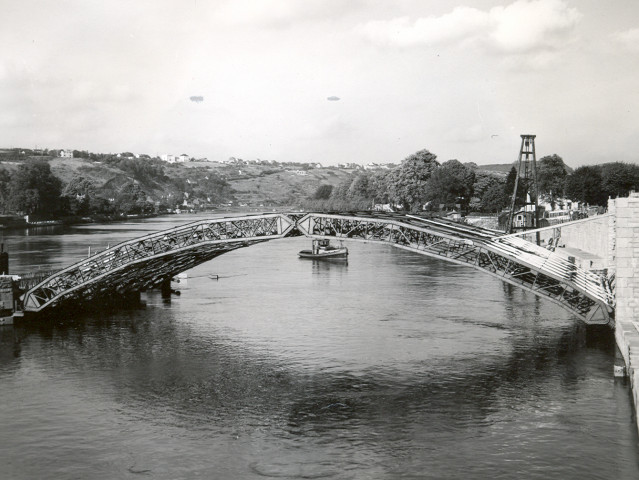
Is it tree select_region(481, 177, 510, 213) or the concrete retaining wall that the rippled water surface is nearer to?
the concrete retaining wall

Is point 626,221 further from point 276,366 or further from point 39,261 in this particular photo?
point 39,261

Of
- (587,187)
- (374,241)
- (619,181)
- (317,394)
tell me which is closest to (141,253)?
(374,241)

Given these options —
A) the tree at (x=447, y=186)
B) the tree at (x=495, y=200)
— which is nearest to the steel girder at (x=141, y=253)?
the tree at (x=447, y=186)

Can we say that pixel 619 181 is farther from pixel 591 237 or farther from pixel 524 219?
pixel 591 237

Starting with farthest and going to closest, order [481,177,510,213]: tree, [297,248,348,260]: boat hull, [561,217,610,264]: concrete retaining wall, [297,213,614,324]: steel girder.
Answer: [481,177,510,213]: tree, [297,248,348,260]: boat hull, [561,217,610,264]: concrete retaining wall, [297,213,614,324]: steel girder

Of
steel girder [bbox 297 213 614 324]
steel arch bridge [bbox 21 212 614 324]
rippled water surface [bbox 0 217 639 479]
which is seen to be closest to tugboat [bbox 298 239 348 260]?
rippled water surface [bbox 0 217 639 479]

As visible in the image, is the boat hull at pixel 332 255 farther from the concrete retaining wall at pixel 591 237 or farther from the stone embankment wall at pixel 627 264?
the stone embankment wall at pixel 627 264
